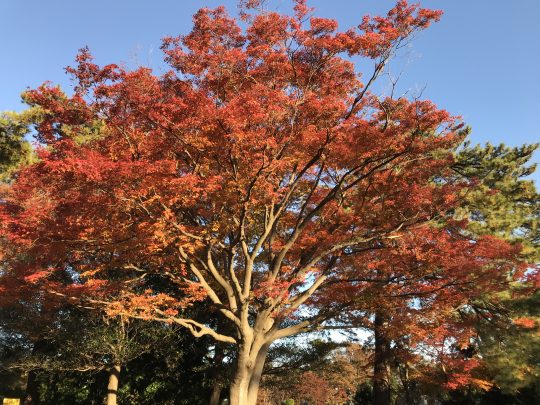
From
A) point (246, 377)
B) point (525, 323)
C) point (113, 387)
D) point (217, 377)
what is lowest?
point (113, 387)

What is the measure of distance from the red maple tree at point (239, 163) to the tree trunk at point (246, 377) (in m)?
0.04

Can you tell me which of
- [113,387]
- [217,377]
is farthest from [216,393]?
[113,387]

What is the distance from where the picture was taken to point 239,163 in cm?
952

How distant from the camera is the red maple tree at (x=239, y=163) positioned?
8859mm

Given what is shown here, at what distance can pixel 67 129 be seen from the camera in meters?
9.77

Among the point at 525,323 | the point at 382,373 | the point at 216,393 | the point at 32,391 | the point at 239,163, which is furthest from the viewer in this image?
the point at 32,391

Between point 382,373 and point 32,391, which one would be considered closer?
point 382,373

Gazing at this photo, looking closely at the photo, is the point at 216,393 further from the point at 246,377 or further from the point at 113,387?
the point at 246,377

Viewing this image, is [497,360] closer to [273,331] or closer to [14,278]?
[273,331]

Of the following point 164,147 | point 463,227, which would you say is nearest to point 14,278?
point 164,147

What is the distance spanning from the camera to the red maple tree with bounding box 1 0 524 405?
8.86 meters

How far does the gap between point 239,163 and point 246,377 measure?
16.2 ft

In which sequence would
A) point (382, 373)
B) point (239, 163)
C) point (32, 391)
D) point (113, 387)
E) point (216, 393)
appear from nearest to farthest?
1. point (239, 163)
2. point (113, 387)
3. point (382, 373)
4. point (216, 393)
5. point (32, 391)

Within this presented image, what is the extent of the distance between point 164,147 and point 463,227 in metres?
11.2
